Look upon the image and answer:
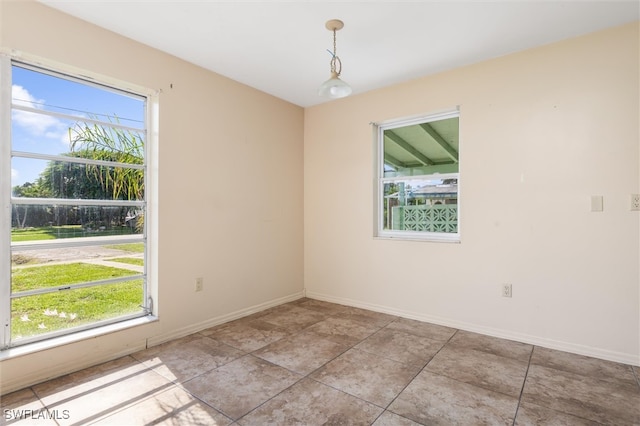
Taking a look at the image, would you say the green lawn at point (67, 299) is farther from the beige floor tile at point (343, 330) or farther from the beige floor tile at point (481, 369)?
the beige floor tile at point (481, 369)

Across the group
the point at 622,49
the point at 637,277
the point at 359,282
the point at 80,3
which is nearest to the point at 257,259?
the point at 359,282

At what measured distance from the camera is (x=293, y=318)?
351cm

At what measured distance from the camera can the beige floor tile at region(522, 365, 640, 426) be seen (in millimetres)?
1851

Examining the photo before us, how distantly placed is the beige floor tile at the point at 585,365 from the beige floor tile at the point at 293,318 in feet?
6.55

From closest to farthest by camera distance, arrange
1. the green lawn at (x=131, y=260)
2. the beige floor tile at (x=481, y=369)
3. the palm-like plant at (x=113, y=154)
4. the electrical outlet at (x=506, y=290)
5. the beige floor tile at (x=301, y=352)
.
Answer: the beige floor tile at (x=481, y=369)
the beige floor tile at (x=301, y=352)
the palm-like plant at (x=113, y=154)
the green lawn at (x=131, y=260)
the electrical outlet at (x=506, y=290)

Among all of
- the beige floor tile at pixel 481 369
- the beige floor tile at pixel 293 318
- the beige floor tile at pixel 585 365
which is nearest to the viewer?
the beige floor tile at pixel 481 369

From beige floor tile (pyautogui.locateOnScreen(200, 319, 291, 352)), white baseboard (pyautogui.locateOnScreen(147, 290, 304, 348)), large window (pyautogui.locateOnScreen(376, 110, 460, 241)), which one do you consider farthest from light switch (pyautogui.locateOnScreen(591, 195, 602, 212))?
white baseboard (pyautogui.locateOnScreen(147, 290, 304, 348))

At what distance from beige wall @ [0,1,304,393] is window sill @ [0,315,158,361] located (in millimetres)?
40

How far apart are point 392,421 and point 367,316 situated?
1798 mm

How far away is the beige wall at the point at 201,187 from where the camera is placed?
2.28 m

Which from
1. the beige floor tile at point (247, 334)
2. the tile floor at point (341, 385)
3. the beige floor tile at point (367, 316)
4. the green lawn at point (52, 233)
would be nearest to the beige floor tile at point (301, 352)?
the tile floor at point (341, 385)

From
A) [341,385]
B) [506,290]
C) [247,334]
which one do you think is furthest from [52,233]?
[506,290]

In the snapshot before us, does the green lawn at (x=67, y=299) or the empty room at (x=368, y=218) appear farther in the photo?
the green lawn at (x=67, y=299)

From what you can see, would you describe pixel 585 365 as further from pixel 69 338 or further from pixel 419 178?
pixel 69 338
